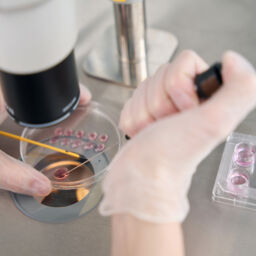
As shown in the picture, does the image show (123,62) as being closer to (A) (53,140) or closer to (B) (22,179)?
(A) (53,140)

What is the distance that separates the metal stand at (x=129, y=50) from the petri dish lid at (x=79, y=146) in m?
0.14

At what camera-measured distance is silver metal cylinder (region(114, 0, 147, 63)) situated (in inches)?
42.4

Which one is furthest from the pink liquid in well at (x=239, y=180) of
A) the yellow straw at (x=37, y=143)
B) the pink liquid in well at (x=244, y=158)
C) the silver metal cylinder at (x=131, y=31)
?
the silver metal cylinder at (x=131, y=31)

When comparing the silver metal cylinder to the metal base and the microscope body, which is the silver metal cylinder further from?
the microscope body

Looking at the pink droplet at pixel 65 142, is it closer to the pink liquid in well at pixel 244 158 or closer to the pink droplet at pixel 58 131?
the pink droplet at pixel 58 131

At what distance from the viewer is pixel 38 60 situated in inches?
22.9

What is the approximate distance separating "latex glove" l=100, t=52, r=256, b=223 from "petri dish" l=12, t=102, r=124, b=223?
0.83 feet

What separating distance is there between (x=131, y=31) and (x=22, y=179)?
0.51 meters

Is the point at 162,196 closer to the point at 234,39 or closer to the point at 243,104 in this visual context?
the point at 243,104

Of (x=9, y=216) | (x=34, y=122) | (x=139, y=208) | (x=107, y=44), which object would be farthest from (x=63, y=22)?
(x=107, y=44)

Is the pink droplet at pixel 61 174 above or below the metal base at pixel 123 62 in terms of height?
below

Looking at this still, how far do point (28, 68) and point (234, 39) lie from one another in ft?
2.71

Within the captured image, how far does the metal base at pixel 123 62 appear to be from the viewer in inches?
46.1

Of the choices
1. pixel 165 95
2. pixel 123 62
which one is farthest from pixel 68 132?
pixel 165 95
